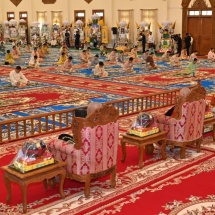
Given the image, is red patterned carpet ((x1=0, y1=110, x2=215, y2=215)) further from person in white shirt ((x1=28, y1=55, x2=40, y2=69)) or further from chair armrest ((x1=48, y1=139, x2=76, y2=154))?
person in white shirt ((x1=28, y1=55, x2=40, y2=69))

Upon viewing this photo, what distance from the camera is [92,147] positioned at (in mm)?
4453

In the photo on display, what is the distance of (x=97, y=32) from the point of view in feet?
82.3

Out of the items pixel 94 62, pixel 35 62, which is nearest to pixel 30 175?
pixel 94 62

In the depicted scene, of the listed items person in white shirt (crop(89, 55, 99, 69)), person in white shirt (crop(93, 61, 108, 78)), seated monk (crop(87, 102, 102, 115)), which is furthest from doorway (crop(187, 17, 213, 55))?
seated monk (crop(87, 102, 102, 115))

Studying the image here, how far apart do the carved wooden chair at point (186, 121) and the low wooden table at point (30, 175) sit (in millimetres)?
1760

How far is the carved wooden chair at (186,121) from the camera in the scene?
553 cm

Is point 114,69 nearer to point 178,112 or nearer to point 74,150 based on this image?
point 178,112

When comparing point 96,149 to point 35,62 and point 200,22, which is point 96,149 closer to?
point 35,62

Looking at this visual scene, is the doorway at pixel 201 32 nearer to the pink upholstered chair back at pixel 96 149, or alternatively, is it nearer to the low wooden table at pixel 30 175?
the pink upholstered chair back at pixel 96 149

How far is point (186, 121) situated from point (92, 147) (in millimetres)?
1588

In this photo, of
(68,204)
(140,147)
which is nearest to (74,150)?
(68,204)

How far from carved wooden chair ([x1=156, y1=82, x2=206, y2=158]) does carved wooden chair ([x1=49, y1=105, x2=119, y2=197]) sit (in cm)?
121

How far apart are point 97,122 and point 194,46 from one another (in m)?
17.8

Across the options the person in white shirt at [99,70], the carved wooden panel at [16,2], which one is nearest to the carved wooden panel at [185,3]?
the person in white shirt at [99,70]
